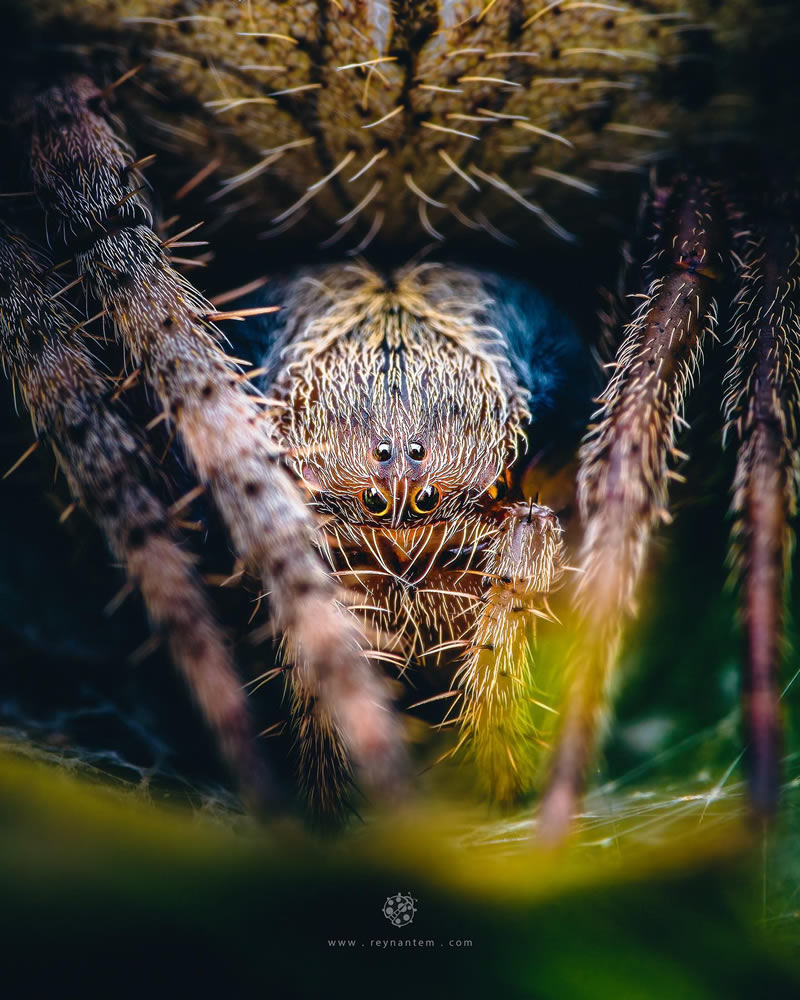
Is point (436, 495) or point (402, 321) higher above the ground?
point (402, 321)

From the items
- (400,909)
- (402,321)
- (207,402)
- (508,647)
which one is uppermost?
(402,321)

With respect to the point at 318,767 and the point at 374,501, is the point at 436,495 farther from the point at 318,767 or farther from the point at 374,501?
the point at 318,767

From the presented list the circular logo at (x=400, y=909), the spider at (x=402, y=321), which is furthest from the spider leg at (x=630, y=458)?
the circular logo at (x=400, y=909)

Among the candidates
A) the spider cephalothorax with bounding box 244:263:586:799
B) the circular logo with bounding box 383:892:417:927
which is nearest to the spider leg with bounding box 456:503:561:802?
the spider cephalothorax with bounding box 244:263:586:799

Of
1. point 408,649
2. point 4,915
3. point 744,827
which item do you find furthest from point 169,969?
point 744,827

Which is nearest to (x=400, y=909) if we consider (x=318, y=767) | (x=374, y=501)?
(x=318, y=767)

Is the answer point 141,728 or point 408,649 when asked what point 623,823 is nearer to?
point 408,649
